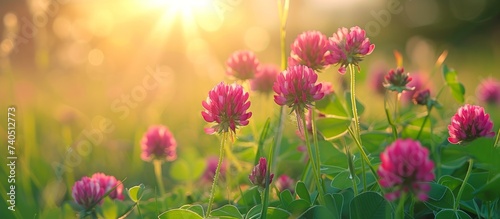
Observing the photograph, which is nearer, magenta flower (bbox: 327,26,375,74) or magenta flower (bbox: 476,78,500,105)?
magenta flower (bbox: 327,26,375,74)

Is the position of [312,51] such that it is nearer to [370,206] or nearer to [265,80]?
[370,206]

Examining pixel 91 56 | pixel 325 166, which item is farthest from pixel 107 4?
pixel 325 166

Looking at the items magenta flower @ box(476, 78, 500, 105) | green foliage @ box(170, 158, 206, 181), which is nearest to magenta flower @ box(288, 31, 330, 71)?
green foliage @ box(170, 158, 206, 181)

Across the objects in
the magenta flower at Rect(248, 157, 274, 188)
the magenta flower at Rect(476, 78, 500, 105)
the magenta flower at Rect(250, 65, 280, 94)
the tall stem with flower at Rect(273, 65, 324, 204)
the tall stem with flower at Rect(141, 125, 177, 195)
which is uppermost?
the magenta flower at Rect(250, 65, 280, 94)

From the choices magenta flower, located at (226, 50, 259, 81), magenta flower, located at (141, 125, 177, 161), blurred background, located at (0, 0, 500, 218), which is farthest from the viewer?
blurred background, located at (0, 0, 500, 218)

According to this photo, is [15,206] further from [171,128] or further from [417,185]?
[171,128]

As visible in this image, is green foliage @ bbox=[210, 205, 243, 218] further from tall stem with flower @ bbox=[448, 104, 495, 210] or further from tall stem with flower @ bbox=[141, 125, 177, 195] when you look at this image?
tall stem with flower @ bbox=[141, 125, 177, 195]

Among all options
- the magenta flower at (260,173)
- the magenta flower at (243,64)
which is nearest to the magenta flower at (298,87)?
the magenta flower at (260,173)
